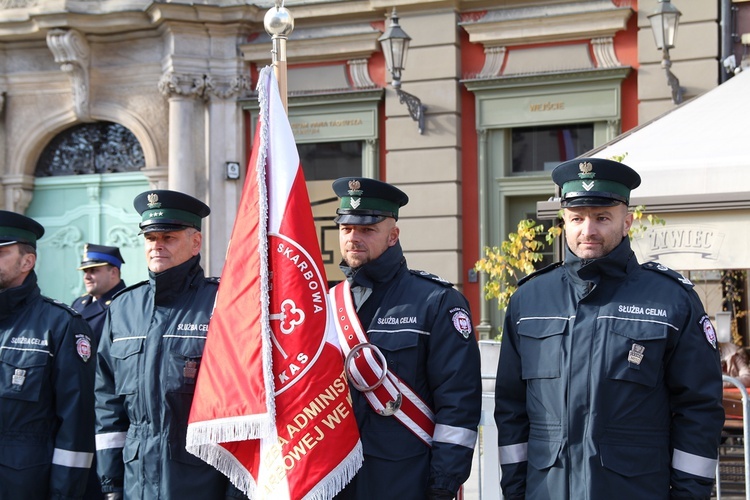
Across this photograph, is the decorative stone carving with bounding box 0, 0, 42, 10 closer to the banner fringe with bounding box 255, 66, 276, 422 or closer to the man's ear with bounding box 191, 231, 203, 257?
the man's ear with bounding box 191, 231, 203, 257

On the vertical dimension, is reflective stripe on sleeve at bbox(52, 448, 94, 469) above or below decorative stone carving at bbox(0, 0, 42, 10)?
below

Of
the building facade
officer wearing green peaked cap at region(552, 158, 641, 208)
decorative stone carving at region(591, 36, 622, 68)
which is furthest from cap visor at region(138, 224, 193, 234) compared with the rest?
decorative stone carving at region(591, 36, 622, 68)

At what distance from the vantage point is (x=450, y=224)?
13727 mm

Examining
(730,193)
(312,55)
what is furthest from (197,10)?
(730,193)

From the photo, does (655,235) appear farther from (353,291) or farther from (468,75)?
(468,75)

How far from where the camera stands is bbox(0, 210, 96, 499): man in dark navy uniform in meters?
4.91

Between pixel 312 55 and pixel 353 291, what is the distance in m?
10.1

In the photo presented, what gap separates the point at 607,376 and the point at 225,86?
11547mm

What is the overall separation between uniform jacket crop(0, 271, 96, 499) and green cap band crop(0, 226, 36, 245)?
276 mm

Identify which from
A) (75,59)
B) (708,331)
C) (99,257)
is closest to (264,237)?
(708,331)

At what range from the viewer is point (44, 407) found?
16.4ft

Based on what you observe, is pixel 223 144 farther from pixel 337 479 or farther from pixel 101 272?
pixel 337 479

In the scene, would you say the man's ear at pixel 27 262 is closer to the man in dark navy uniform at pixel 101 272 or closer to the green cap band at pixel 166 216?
the green cap band at pixel 166 216

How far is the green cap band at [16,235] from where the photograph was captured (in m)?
5.25
